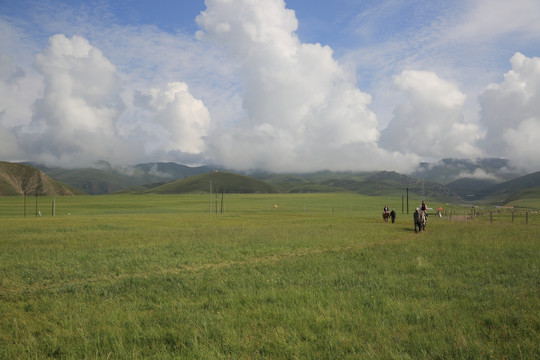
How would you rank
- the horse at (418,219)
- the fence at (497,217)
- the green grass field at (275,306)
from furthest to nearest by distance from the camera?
the fence at (497,217) → the horse at (418,219) → the green grass field at (275,306)

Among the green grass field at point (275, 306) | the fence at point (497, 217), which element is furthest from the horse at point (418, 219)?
the fence at point (497, 217)

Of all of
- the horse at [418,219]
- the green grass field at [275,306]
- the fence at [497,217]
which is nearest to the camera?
the green grass field at [275,306]

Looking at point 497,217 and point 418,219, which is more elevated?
point 418,219

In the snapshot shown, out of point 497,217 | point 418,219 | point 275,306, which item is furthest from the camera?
point 497,217

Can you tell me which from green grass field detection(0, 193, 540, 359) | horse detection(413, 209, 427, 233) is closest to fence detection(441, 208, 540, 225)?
horse detection(413, 209, 427, 233)

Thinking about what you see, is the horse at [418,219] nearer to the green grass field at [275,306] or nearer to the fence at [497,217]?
the green grass field at [275,306]

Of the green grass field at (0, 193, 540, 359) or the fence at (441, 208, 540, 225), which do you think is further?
the fence at (441, 208, 540, 225)

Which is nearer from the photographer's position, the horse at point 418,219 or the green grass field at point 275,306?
the green grass field at point 275,306

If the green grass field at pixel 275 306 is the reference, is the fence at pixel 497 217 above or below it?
below

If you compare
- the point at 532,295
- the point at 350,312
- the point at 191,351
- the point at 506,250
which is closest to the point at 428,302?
the point at 350,312

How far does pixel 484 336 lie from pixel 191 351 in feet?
21.2

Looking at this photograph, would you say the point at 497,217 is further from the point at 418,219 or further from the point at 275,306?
the point at 275,306

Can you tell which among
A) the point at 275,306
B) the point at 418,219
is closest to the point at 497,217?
the point at 418,219

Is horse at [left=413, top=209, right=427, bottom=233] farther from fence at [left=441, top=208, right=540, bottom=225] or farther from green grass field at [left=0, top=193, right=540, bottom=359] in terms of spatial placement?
fence at [left=441, top=208, right=540, bottom=225]
